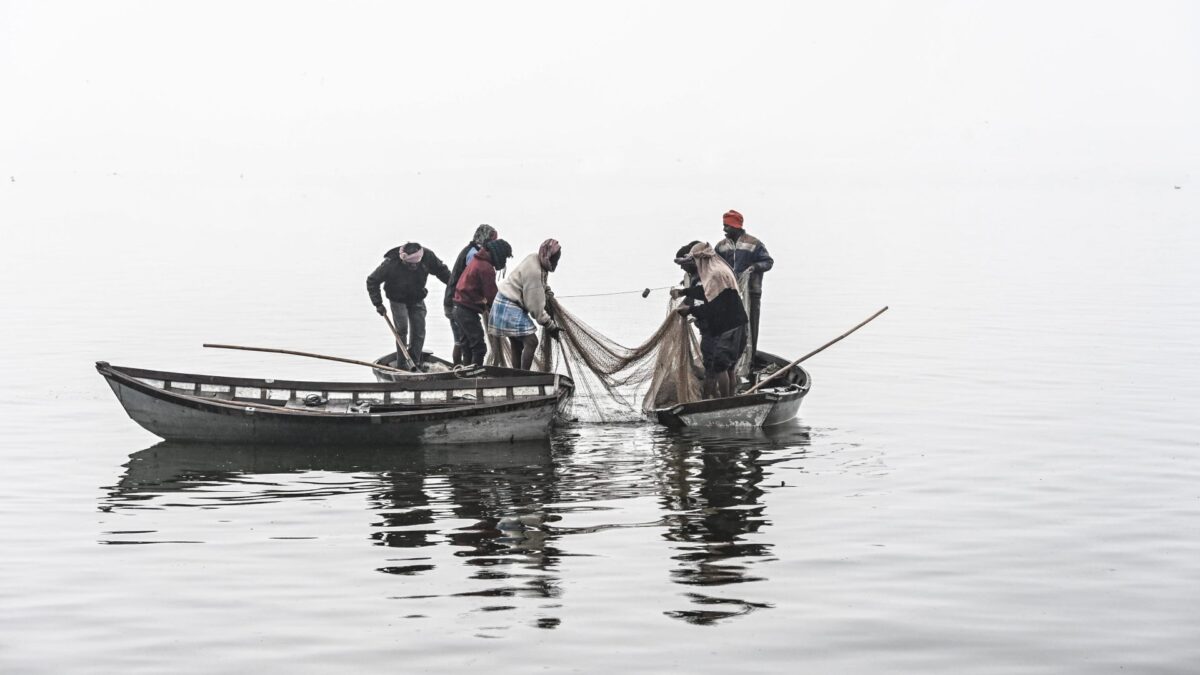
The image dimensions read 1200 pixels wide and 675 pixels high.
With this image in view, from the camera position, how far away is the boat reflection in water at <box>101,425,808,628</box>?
11.0 m

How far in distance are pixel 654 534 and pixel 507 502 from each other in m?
1.72

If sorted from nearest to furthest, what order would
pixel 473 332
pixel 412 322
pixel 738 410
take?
pixel 738 410 → pixel 473 332 → pixel 412 322

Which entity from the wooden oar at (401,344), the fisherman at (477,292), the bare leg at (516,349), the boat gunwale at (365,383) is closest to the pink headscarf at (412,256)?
the wooden oar at (401,344)

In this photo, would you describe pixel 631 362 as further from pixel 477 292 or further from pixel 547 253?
pixel 477 292

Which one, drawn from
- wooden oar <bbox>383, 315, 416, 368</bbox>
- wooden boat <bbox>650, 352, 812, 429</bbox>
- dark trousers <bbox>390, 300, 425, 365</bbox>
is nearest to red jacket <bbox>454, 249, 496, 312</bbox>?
wooden oar <bbox>383, 315, 416, 368</bbox>

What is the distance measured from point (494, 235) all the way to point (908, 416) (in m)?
5.34

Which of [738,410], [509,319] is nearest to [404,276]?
A: [509,319]

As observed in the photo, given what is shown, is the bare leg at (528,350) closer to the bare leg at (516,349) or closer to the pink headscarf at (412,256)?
the bare leg at (516,349)

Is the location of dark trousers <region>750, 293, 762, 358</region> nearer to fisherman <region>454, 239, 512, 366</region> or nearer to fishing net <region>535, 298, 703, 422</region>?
fishing net <region>535, 298, 703, 422</region>

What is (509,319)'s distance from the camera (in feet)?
54.6

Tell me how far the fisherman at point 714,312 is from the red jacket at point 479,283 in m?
1.97

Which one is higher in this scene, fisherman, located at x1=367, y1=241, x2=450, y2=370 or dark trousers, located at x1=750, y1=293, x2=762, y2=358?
fisherman, located at x1=367, y1=241, x2=450, y2=370

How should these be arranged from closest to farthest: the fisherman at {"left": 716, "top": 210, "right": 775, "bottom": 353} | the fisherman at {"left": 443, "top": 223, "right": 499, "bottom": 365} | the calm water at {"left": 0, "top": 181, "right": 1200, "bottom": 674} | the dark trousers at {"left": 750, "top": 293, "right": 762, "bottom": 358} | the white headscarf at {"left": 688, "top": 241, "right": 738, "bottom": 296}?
the calm water at {"left": 0, "top": 181, "right": 1200, "bottom": 674} → the white headscarf at {"left": 688, "top": 241, "right": 738, "bottom": 296} → the fisherman at {"left": 716, "top": 210, "right": 775, "bottom": 353} → the fisherman at {"left": 443, "top": 223, "right": 499, "bottom": 365} → the dark trousers at {"left": 750, "top": 293, "right": 762, "bottom": 358}

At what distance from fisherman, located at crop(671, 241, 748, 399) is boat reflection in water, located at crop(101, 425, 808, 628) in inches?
27.2
